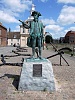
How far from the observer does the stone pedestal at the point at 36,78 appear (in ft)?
26.8

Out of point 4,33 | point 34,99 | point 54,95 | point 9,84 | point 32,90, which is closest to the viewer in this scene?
point 34,99

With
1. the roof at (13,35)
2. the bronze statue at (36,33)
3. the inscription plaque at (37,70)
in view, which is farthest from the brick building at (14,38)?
the inscription plaque at (37,70)

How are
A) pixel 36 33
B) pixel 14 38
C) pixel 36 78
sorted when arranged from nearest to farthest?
pixel 36 78
pixel 36 33
pixel 14 38

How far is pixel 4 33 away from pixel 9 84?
72.7 m

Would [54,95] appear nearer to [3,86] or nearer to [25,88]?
[25,88]

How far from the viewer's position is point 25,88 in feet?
26.9

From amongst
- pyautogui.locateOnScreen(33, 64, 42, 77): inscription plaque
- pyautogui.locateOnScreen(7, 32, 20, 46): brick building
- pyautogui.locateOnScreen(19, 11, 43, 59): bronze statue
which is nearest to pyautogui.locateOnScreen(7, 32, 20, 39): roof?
pyautogui.locateOnScreen(7, 32, 20, 46): brick building

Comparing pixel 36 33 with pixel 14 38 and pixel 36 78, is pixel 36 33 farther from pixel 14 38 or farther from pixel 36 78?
pixel 14 38

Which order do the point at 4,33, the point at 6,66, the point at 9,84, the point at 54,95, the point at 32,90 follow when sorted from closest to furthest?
the point at 54,95, the point at 32,90, the point at 9,84, the point at 6,66, the point at 4,33

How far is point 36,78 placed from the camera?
26.9 ft

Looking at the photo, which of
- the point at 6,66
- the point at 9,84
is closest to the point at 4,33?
the point at 6,66

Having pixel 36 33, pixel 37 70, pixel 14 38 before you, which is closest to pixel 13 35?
pixel 14 38

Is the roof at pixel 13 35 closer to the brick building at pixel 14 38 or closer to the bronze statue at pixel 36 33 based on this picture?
the brick building at pixel 14 38

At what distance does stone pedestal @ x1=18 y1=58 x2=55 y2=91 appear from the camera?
26.8 feet
